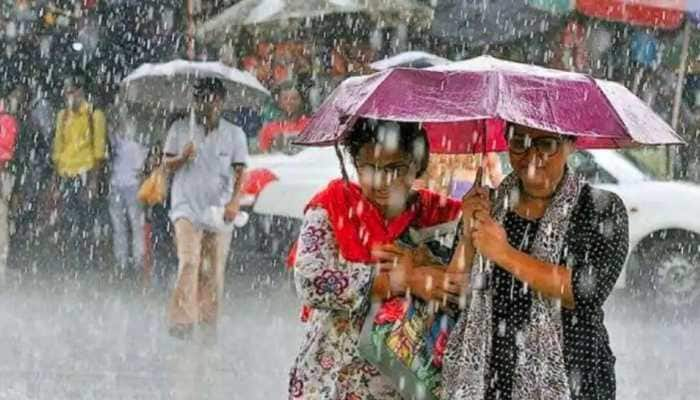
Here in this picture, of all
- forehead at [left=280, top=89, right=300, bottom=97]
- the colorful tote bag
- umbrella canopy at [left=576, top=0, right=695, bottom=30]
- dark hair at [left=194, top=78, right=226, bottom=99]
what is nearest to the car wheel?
umbrella canopy at [left=576, top=0, right=695, bottom=30]

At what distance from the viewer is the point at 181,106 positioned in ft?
41.1

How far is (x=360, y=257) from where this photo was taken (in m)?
4.12

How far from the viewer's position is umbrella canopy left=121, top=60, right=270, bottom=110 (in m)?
11.7

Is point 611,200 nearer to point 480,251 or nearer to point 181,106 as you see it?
point 480,251

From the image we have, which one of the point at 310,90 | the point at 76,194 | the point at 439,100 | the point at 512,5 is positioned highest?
the point at 439,100

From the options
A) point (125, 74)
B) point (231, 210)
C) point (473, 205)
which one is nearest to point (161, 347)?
point (231, 210)

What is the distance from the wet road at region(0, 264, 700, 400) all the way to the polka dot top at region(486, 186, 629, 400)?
15.5 ft

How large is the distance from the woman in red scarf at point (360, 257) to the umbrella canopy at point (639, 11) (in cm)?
1237

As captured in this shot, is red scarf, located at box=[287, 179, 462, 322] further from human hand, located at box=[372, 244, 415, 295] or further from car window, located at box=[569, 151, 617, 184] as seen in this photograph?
car window, located at box=[569, 151, 617, 184]

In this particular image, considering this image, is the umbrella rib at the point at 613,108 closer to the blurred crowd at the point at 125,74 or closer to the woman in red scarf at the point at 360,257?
the woman in red scarf at the point at 360,257

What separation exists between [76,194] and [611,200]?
13.1 m

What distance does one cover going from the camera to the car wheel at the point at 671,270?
13.5 meters

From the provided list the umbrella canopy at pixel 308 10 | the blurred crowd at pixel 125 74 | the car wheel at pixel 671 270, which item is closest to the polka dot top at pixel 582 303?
the car wheel at pixel 671 270

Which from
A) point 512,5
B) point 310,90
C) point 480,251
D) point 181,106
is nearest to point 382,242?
point 480,251
